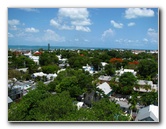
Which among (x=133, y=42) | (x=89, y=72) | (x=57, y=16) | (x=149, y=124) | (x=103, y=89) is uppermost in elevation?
(x=57, y=16)

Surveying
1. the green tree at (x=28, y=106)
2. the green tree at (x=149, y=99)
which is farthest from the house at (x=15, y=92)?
the green tree at (x=149, y=99)

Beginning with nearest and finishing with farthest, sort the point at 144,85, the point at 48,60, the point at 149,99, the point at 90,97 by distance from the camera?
1. the point at 149,99
2. the point at 90,97
3. the point at 144,85
4. the point at 48,60

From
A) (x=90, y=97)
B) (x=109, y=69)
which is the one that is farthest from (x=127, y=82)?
(x=90, y=97)

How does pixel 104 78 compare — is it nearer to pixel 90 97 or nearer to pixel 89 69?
pixel 89 69

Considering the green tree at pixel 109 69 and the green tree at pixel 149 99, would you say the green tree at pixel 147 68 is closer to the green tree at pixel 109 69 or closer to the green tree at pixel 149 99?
the green tree at pixel 149 99

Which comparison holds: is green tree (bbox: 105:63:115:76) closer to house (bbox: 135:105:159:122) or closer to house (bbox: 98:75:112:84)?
house (bbox: 98:75:112:84)

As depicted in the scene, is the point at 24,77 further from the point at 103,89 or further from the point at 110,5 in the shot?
the point at 110,5

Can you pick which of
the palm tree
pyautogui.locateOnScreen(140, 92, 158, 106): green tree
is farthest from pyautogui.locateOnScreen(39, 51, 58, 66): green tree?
pyautogui.locateOnScreen(140, 92, 158, 106): green tree

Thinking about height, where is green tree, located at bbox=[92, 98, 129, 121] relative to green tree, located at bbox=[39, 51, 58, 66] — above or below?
below

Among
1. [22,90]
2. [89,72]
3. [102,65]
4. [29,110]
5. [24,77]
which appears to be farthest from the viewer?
[102,65]

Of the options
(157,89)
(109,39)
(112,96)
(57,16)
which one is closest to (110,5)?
(109,39)

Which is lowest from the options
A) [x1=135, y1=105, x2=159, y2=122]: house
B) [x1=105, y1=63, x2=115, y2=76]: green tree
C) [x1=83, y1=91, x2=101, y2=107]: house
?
[x1=135, y1=105, x2=159, y2=122]: house
